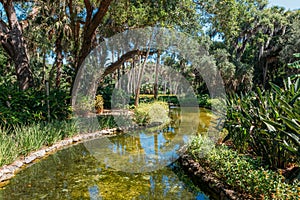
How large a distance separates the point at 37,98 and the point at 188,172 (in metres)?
5.63

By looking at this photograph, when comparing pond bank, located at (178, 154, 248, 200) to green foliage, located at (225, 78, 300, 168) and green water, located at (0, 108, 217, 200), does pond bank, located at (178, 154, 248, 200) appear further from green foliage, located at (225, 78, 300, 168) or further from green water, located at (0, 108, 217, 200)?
green foliage, located at (225, 78, 300, 168)

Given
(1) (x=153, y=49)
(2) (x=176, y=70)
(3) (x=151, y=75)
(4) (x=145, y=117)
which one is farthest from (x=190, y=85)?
(4) (x=145, y=117)

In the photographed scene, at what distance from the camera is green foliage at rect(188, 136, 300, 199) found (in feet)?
9.91

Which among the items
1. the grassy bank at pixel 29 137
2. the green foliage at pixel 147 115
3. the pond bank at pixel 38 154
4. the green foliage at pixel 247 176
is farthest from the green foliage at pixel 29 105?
the green foliage at pixel 247 176

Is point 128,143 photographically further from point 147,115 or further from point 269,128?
point 269,128

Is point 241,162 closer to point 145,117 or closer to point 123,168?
point 123,168

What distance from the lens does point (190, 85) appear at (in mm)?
28250

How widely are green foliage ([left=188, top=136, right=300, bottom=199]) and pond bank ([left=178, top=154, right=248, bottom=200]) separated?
0.34 ft

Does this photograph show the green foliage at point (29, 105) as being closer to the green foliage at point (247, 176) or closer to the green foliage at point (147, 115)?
the green foliage at point (147, 115)

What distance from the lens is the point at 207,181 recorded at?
4207mm

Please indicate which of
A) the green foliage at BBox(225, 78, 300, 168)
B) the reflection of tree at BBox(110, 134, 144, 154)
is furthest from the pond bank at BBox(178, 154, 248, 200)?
the reflection of tree at BBox(110, 134, 144, 154)

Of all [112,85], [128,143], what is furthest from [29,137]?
[112,85]

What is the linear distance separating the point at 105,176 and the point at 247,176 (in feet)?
8.68

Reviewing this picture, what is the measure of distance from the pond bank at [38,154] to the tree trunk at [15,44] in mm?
3048
